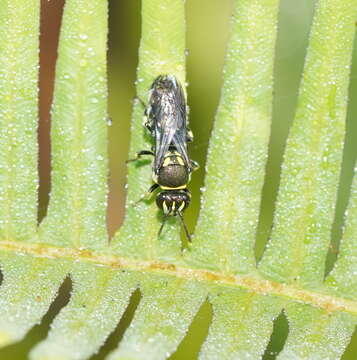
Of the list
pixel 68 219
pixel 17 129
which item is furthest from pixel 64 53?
pixel 68 219

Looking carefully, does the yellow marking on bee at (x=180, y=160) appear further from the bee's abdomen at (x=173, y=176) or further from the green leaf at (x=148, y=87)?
the green leaf at (x=148, y=87)

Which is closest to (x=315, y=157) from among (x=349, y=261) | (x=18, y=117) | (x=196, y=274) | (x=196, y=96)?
(x=349, y=261)

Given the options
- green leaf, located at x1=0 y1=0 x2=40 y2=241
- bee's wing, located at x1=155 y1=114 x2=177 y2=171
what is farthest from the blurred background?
green leaf, located at x1=0 y1=0 x2=40 y2=241

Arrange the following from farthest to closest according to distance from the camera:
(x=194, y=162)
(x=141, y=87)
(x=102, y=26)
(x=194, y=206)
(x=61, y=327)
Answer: (x=194, y=206) → (x=194, y=162) → (x=141, y=87) → (x=102, y=26) → (x=61, y=327)

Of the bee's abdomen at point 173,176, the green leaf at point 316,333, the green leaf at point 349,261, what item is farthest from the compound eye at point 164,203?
the green leaf at point 349,261

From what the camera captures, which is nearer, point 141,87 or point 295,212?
point 295,212

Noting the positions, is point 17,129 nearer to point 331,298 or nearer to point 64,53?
point 64,53

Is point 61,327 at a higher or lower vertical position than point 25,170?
lower
